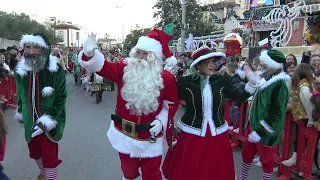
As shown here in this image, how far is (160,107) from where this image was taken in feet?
12.0

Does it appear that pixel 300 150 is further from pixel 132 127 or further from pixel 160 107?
pixel 132 127

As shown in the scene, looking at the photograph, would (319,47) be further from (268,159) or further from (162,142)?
(162,142)

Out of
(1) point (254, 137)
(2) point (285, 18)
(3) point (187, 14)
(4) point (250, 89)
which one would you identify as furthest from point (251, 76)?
(3) point (187, 14)

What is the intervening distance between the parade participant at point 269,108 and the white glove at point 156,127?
124 centimetres

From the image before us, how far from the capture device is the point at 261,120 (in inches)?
163

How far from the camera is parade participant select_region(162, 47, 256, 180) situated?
11.9 feet

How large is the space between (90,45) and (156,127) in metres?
1.00

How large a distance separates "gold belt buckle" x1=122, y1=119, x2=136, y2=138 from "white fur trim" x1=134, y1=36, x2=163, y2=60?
73 cm

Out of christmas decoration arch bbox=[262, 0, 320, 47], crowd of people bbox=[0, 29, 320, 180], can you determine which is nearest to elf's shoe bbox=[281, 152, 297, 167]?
crowd of people bbox=[0, 29, 320, 180]

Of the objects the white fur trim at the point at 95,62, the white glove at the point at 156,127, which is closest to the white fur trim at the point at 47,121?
the white fur trim at the point at 95,62

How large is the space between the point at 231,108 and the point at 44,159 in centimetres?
400

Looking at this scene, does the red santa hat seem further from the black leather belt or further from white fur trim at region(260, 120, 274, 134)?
white fur trim at region(260, 120, 274, 134)

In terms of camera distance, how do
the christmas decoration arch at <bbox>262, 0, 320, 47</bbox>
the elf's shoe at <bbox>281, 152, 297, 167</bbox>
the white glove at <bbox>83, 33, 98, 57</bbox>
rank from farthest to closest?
the christmas decoration arch at <bbox>262, 0, 320, 47</bbox>
the elf's shoe at <bbox>281, 152, 297, 167</bbox>
the white glove at <bbox>83, 33, 98, 57</bbox>

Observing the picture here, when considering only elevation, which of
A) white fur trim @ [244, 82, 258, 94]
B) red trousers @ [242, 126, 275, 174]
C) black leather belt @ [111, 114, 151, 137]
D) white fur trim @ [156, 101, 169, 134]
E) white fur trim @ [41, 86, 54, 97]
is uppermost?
white fur trim @ [244, 82, 258, 94]
